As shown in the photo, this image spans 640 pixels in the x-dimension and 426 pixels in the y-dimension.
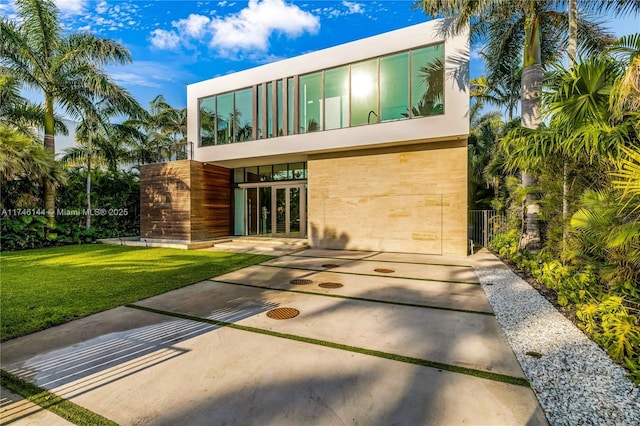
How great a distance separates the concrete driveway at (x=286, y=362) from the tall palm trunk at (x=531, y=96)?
3.93 m

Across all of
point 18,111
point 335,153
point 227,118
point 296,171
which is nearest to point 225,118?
point 227,118

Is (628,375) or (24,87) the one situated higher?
(24,87)

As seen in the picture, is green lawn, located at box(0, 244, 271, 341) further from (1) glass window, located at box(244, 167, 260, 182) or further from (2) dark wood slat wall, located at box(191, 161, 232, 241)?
(1) glass window, located at box(244, 167, 260, 182)

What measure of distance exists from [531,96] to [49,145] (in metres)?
17.6

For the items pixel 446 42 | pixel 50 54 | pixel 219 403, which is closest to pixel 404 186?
pixel 446 42

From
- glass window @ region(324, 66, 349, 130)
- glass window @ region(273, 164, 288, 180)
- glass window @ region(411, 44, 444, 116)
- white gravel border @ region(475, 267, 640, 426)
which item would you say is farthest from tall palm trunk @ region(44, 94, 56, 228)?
white gravel border @ region(475, 267, 640, 426)

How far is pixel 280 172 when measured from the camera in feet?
45.4

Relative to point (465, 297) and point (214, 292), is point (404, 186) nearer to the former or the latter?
point (465, 297)

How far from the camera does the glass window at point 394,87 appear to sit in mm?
10008

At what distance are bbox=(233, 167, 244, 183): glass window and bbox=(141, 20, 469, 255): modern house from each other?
9 cm

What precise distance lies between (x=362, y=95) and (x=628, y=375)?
9939mm

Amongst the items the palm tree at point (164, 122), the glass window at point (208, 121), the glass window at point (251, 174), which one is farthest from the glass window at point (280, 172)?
the palm tree at point (164, 122)

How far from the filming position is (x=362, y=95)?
10.7 m

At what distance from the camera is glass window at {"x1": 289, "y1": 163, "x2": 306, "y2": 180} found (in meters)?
13.2
